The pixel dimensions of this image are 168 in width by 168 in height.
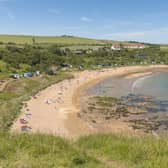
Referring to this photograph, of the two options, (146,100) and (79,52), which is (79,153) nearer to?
(146,100)

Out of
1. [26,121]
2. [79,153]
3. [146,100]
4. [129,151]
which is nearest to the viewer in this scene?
[79,153]

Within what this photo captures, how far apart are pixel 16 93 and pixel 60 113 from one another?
54.2 ft

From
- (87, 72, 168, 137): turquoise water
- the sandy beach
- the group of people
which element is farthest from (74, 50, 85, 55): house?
the group of people

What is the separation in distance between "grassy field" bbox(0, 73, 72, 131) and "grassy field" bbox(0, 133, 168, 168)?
1747 centimetres

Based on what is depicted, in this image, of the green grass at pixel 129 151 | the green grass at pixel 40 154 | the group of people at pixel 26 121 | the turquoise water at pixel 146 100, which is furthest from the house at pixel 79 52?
the green grass at pixel 40 154

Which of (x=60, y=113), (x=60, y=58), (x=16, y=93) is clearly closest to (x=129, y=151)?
(x=60, y=113)

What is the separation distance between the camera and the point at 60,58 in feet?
341

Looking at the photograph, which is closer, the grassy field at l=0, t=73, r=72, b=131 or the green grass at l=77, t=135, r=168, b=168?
the green grass at l=77, t=135, r=168, b=168

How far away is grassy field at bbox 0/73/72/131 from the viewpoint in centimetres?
3584

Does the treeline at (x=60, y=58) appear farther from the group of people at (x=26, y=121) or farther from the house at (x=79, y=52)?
the group of people at (x=26, y=121)

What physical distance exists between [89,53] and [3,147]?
397 ft

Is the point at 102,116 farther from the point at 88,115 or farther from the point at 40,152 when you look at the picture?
the point at 40,152

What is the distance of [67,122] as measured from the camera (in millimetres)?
36469

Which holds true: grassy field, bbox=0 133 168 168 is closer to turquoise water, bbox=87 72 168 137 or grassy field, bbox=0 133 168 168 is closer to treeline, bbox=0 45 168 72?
turquoise water, bbox=87 72 168 137
